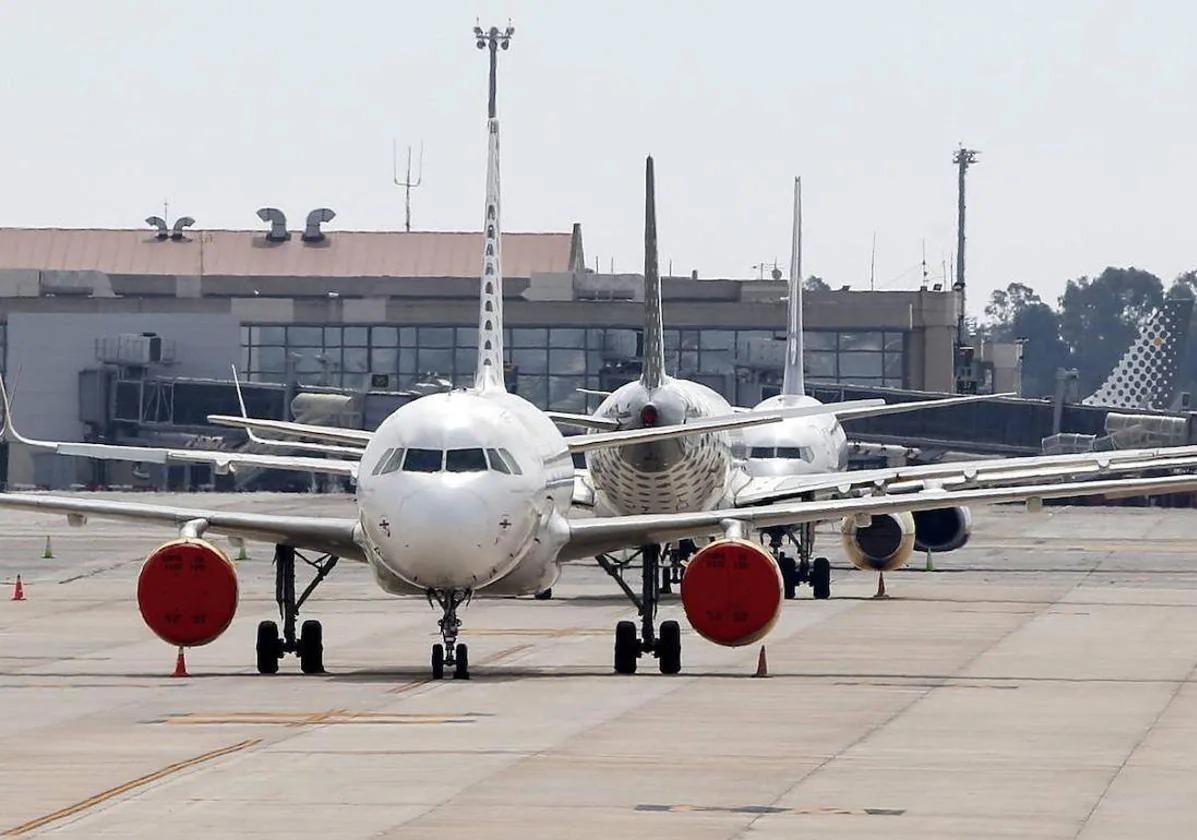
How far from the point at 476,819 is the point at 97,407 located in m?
103

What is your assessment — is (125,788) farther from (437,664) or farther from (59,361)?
(59,361)

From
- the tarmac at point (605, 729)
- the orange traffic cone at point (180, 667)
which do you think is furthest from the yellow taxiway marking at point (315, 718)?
the orange traffic cone at point (180, 667)

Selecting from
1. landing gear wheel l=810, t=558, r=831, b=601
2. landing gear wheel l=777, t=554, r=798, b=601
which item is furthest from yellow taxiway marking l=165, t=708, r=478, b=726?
landing gear wheel l=777, t=554, r=798, b=601

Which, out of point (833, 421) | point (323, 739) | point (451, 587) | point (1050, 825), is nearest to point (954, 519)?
point (833, 421)

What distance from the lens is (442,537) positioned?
30141 mm

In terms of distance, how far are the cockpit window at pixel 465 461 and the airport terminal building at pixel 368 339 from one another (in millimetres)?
84865

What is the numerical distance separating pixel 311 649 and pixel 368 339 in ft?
311

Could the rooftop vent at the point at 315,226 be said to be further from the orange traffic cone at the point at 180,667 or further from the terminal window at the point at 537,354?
the orange traffic cone at the point at 180,667

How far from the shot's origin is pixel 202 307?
125062 millimetres

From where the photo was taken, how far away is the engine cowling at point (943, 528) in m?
57.8

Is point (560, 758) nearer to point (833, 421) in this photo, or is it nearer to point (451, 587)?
point (451, 587)

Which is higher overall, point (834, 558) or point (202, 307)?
point (202, 307)

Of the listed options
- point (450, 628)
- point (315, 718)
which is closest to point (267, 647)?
point (450, 628)

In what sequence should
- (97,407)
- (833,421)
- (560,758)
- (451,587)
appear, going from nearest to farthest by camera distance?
(560,758) → (451,587) → (833,421) → (97,407)
